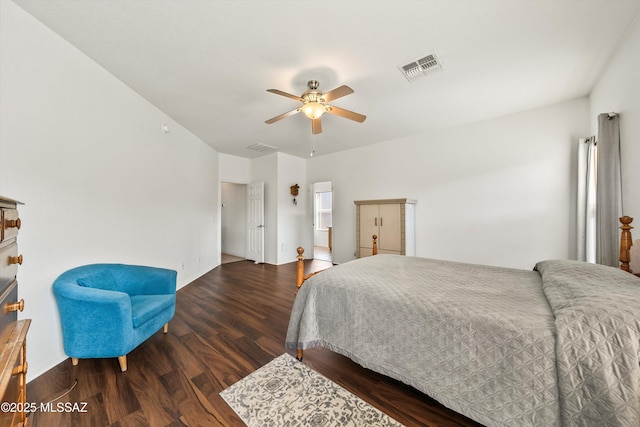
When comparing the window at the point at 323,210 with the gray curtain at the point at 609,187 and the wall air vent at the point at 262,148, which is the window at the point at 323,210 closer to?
the wall air vent at the point at 262,148

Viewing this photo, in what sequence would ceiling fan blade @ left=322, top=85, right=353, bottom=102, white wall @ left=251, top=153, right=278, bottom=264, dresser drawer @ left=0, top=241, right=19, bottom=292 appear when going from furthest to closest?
white wall @ left=251, top=153, right=278, bottom=264 → ceiling fan blade @ left=322, top=85, right=353, bottom=102 → dresser drawer @ left=0, top=241, right=19, bottom=292

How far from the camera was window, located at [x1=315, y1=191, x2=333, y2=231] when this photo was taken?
870 centimetres

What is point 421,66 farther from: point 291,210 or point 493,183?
point 291,210

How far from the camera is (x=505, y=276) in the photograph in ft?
6.53

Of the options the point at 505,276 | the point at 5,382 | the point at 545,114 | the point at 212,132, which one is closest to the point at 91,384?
the point at 5,382

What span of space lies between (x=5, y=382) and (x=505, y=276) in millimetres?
2744

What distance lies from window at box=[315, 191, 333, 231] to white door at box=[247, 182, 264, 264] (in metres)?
3.18

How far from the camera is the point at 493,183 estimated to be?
3.68 meters

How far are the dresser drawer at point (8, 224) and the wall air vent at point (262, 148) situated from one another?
409 cm

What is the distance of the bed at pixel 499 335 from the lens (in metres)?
0.94

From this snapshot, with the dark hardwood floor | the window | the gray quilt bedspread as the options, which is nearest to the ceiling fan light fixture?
the gray quilt bedspread

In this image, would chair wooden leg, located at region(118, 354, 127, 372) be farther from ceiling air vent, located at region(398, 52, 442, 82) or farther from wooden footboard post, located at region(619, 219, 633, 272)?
wooden footboard post, located at region(619, 219, 633, 272)

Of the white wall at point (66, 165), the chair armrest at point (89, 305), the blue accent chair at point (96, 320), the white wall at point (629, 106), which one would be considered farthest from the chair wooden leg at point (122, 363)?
the white wall at point (629, 106)

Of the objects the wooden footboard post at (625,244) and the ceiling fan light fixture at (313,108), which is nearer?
Result: the wooden footboard post at (625,244)
